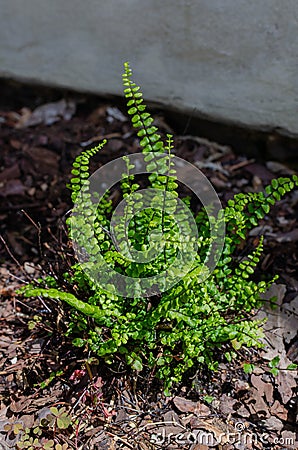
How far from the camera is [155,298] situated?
225cm

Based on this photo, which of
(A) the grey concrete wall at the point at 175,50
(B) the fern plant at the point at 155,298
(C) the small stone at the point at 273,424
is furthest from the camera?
(A) the grey concrete wall at the point at 175,50

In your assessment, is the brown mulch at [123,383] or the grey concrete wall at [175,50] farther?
the grey concrete wall at [175,50]

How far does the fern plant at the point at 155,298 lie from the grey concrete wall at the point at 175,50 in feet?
3.55

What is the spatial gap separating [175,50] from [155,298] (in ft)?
5.49

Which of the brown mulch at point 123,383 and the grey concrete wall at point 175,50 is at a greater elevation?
the grey concrete wall at point 175,50

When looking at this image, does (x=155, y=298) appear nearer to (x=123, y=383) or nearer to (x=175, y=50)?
(x=123, y=383)

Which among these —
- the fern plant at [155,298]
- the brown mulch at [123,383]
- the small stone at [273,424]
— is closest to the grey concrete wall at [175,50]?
the brown mulch at [123,383]

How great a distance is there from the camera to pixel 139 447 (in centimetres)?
210

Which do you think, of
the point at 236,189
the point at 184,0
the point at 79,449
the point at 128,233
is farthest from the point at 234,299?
the point at 184,0

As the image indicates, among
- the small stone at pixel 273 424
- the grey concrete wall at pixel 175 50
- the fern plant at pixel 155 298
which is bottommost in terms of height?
the small stone at pixel 273 424

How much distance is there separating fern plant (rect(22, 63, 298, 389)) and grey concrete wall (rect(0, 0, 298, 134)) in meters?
1.08

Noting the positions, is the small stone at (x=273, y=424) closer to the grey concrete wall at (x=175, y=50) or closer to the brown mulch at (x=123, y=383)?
the brown mulch at (x=123, y=383)

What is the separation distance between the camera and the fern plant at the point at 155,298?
2100 millimetres

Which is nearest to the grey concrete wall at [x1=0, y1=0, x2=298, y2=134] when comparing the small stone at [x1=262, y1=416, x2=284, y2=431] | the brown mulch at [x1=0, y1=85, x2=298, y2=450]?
the brown mulch at [x1=0, y1=85, x2=298, y2=450]
